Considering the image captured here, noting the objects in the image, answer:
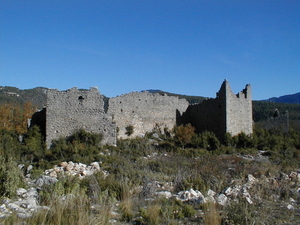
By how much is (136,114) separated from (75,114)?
5.67 m

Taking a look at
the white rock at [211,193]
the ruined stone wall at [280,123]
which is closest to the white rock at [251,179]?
the white rock at [211,193]

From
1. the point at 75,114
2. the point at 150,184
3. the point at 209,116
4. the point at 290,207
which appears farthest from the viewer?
the point at 209,116

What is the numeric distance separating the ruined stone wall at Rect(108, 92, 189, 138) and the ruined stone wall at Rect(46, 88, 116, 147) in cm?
272

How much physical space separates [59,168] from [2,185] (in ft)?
14.9

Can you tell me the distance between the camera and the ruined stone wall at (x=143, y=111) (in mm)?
20750

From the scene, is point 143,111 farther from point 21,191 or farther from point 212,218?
point 212,218

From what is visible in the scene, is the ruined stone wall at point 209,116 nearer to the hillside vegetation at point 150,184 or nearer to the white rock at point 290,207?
the hillside vegetation at point 150,184

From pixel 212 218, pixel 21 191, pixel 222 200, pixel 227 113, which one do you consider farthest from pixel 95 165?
pixel 227 113

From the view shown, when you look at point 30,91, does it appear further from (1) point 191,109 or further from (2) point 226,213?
(2) point 226,213

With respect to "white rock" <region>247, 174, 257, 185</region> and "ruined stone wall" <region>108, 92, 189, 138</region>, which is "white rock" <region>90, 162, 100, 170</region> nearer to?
"white rock" <region>247, 174, 257, 185</region>

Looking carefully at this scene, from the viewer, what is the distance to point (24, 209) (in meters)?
6.69

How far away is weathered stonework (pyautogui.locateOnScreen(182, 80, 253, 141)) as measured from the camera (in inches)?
818

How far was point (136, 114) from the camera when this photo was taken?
862 inches

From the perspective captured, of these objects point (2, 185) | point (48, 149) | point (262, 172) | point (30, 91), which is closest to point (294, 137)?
point (262, 172)
